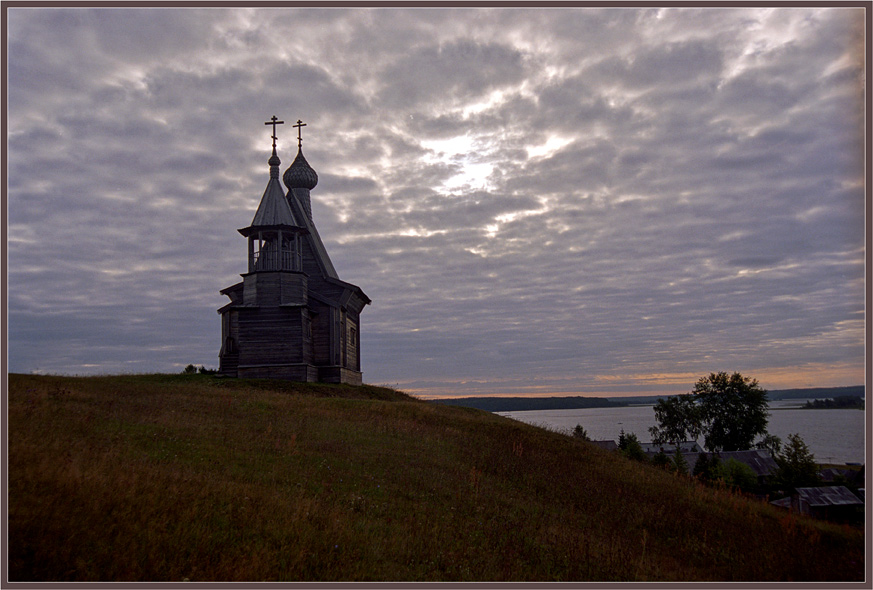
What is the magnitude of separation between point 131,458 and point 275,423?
23.2 ft

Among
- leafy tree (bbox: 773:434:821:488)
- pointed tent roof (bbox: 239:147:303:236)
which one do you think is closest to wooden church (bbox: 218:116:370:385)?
pointed tent roof (bbox: 239:147:303:236)

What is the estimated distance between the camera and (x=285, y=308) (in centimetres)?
3388

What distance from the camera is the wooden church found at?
3347cm

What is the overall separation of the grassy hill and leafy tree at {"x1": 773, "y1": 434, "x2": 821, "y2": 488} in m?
25.4

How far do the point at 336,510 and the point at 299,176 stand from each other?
36.1 m

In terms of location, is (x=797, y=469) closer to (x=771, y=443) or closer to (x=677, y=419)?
(x=771, y=443)

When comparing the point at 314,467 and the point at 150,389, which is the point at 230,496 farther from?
the point at 150,389

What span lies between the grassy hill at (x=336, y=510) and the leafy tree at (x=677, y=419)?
183 ft

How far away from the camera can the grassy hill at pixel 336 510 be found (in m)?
7.61

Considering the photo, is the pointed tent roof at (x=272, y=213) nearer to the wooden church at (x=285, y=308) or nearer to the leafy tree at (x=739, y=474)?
the wooden church at (x=285, y=308)

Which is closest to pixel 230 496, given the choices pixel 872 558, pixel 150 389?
pixel 872 558

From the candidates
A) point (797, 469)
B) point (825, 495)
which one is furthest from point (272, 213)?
point (797, 469)

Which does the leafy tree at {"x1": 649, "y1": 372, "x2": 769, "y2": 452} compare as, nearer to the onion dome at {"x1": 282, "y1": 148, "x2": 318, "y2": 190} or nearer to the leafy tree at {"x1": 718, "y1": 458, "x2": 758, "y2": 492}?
the leafy tree at {"x1": 718, "y1": 458, "x2": 758, "y2": 492}

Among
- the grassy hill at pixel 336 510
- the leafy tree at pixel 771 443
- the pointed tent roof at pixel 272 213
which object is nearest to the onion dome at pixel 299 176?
the pointed tent roof at pixel 272 213
